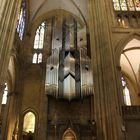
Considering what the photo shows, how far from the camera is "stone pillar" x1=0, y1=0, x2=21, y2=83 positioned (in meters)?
10.8

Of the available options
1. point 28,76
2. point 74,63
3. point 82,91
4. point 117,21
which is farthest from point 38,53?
point 117,21

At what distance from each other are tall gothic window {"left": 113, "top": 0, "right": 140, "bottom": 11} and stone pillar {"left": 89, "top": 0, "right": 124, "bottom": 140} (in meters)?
1.38

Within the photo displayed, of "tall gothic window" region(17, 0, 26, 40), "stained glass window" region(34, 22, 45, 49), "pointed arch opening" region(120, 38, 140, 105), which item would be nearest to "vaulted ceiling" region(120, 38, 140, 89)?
"pointed arch opening" region(120, 38, 140, 105)

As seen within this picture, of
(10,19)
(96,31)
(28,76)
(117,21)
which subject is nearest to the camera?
(10,19)

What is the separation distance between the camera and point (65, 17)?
65.2ft

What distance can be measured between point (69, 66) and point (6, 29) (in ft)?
17.6

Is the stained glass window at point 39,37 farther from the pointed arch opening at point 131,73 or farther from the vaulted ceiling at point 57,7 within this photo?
the pointed arch opening at point 131,73

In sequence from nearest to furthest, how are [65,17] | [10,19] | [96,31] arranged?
1. [10,19]
2. [96,31]
3. [65,17]

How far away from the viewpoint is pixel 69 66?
15.3 metres

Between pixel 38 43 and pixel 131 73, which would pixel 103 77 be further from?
pixel 38 43

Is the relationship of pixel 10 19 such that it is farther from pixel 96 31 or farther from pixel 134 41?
pixel 134 41

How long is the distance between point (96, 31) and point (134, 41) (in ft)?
9.28

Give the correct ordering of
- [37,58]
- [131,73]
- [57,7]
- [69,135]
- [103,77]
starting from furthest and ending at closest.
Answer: [57,7]
[37,58]
[131,73]
[69,135]
[103,77]

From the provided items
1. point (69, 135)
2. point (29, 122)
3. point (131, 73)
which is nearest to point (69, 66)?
point (69, 135)
